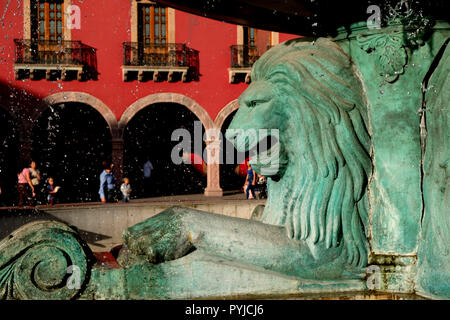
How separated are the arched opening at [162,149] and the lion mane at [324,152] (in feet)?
58.4

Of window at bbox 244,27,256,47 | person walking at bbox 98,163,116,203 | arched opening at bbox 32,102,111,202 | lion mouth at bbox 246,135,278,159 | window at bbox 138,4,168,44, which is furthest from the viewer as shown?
window at bbox 244,27,256,47

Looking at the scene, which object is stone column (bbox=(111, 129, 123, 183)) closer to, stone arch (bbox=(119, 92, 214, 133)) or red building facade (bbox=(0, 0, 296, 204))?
red building facade (bbox=(0, 0, 296, 204))

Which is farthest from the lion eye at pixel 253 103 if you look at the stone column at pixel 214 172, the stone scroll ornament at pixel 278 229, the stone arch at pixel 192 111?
the stone arch at pixel 192 111

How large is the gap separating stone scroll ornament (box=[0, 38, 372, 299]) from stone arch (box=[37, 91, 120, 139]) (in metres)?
16.6

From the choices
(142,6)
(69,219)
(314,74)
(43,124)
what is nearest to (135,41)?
(142,6)

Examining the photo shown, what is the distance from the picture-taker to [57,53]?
19125 mm

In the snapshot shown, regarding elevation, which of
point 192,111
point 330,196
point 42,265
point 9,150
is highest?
point 192,111

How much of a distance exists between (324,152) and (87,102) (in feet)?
56.6

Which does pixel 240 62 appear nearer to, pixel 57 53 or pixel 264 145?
pixel 57 53

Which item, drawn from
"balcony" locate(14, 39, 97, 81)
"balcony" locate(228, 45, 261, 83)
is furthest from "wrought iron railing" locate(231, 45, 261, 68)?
"balcony" locate(14, 39, 97, 81)

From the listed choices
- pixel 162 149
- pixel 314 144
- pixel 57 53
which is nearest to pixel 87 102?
pixel 57 53

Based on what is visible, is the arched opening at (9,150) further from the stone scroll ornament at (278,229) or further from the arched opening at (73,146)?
the stone scroll ornament at (278,229)

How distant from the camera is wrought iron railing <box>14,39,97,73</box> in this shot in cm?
1880

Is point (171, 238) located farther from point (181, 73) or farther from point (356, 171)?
point (181, 73)
